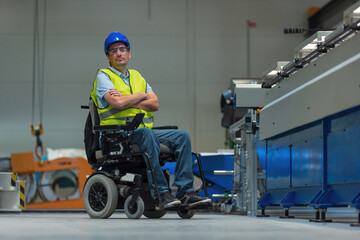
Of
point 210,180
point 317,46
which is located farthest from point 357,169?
point 210,180

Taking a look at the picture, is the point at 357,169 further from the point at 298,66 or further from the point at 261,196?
the point at 261,196

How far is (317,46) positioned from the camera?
13.1 ft

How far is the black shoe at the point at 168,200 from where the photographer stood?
4.09 metres

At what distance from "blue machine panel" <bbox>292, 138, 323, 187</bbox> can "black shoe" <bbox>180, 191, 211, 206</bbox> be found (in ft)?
2.08

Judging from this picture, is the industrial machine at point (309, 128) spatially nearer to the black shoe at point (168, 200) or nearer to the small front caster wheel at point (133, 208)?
the black shoe at point (168, 200)

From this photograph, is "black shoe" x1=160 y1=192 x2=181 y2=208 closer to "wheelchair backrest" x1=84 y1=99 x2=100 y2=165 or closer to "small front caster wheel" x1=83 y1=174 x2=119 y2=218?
"small front caster wheel" x1=83 y1=174 x2=119 y2=218

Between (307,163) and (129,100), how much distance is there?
1235 mm

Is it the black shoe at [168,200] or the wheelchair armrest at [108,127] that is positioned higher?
the wheelchair armrest at [108,127]

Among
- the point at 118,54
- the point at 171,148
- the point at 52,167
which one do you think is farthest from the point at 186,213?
the point at 52,167

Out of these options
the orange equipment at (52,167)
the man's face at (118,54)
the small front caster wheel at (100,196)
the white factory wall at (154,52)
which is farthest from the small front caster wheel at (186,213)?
the white factory wall at (154,52)

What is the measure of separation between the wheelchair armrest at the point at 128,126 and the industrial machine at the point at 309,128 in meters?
1.01

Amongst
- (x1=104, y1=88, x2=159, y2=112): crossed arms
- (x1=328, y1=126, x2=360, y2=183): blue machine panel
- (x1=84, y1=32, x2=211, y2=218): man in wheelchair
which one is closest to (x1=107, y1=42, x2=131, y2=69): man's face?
(x1=84, y1=32, x2=211, y2=218): man in wheelchair

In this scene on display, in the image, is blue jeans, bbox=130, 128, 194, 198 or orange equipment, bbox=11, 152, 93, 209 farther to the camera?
orange equipment, bbox=11, 152, 93, 209

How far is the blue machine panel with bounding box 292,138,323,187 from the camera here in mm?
3961
